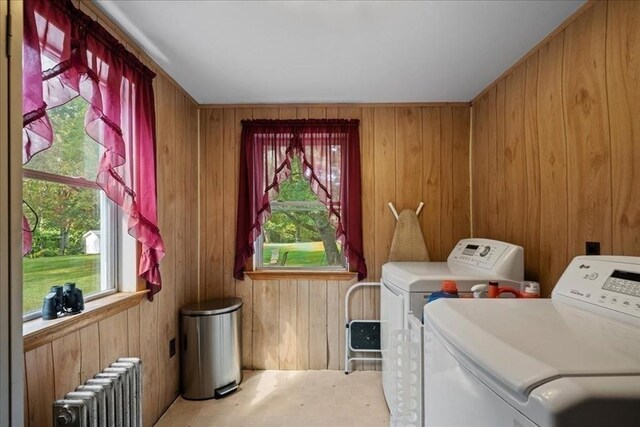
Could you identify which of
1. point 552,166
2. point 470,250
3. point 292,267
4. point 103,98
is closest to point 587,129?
point 552,166

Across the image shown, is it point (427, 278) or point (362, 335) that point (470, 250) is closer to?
point (427, 278)

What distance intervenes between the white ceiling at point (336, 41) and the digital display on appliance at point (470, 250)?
46.3 inches

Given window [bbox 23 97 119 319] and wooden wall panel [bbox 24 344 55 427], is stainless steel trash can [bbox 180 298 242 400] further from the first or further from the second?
wooden wall panel [bbox 24 344 55 427]

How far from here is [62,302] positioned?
1.30 meters

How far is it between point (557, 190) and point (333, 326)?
6.08 ft

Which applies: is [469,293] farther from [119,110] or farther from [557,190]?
[119,110]

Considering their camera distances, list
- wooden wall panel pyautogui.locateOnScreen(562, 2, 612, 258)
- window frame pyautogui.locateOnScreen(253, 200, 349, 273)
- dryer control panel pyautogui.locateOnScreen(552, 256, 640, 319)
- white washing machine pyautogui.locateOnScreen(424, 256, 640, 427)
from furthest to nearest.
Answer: window frame pyautogui.locateOnScreen(253, 200, 349, 273) < wooden wall panel pyautogui.locateOnScreen(562, 2, 612, 258) < dryer control panel pyautogui.locateOnScreen(552, 256, 640, 319) < white washing machine pyautogui.locateOnScreen(424, 256, 640, 427)

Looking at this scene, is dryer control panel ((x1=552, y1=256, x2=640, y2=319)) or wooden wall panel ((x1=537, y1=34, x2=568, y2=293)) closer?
dryer control panel ((x1=552, y1=256, x2=640, y2=319))

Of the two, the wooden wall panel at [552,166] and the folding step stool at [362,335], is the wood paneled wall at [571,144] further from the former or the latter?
the folding step stool at [362,335]

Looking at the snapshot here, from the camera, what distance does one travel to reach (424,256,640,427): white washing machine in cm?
53

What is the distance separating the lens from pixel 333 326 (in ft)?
8.63

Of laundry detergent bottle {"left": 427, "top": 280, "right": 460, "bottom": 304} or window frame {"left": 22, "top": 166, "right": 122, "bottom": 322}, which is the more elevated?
window frame {"left": 22, "top": 166, "right": 122, "bottom": 322}

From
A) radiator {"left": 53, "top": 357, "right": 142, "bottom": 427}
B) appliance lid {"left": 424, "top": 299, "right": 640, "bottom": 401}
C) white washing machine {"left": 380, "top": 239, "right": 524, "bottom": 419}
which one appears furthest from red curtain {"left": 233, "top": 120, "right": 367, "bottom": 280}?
appliance lid {"left": 424, "top": 299, "right": 640, "bottom": 401}

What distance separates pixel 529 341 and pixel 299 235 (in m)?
2.13
